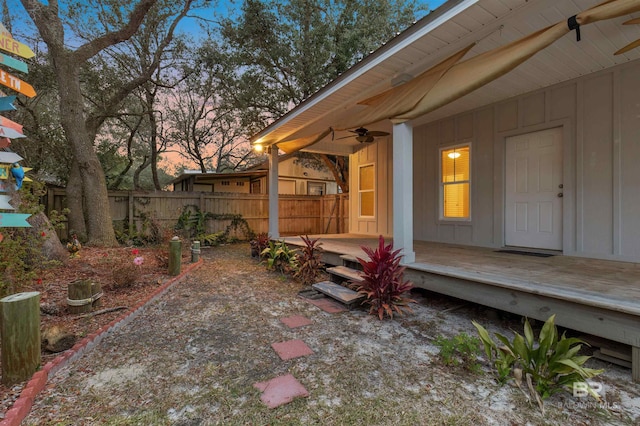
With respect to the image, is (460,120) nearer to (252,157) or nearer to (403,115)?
(403,115)

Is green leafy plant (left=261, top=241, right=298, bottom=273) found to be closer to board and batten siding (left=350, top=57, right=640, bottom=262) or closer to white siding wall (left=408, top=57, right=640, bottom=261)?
board and batten siding (left=350, top=57, right=640, bottom=262)

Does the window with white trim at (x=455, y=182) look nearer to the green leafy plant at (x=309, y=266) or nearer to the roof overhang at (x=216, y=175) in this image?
the green leafy plant at (x=309, y=266)

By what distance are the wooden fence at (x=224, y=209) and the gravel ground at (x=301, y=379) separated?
247 inches

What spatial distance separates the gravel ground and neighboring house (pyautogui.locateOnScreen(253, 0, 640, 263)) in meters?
1.37

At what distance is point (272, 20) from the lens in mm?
9008

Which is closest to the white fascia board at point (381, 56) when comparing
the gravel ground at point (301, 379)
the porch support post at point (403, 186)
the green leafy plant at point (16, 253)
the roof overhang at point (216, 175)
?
the porch support post at point (403, 186)

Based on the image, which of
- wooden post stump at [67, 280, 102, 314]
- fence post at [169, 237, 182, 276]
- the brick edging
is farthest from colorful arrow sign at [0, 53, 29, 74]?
fence post at [169, 237, 182, 276]

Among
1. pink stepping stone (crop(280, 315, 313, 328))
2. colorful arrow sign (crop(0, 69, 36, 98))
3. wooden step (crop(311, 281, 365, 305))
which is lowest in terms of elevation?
pink stepping stone (crop(280, 315, 313, 328))

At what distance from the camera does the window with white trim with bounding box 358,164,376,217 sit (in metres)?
7.31

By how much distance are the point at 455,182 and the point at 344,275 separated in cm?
304

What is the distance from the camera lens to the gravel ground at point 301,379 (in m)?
1.63

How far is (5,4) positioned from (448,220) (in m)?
10.8

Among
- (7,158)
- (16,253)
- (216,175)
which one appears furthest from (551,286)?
(216,175)

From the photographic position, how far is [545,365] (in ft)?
6.23
